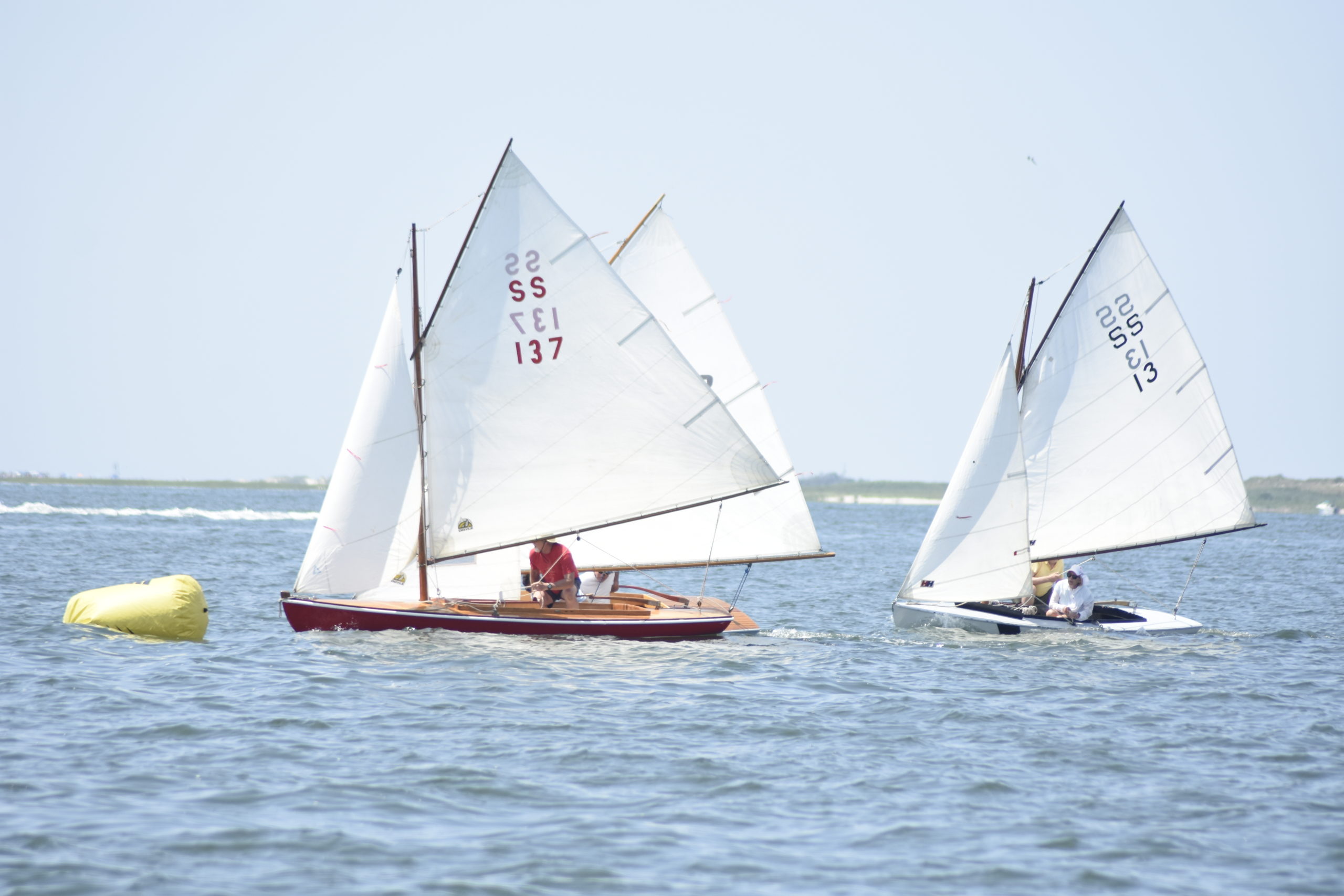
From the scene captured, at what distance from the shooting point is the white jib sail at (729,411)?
24.3 metres

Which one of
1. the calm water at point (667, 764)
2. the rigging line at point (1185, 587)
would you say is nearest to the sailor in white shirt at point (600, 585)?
the calm water at point (667, 764)

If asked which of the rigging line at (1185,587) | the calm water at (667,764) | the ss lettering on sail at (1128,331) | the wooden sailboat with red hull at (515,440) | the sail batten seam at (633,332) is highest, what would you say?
the ss lettering on sail at (1128,331)

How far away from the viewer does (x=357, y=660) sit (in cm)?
1917

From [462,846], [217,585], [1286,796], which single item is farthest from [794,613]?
[462,846]

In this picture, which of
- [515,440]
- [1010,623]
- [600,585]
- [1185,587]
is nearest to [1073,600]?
[1010,623]

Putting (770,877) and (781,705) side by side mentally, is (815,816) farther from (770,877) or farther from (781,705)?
(781,705)

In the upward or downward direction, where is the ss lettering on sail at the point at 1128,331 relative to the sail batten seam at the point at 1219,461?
upward

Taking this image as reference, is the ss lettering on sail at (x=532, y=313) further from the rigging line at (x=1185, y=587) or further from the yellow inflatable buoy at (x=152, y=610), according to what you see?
the rigging line at (x=1185, y=587)

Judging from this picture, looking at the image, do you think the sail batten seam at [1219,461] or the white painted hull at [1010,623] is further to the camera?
the sail batten seam at [1219,461]

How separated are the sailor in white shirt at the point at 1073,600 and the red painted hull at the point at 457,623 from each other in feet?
23.5

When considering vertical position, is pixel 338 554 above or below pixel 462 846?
above

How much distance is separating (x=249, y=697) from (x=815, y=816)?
838 cm

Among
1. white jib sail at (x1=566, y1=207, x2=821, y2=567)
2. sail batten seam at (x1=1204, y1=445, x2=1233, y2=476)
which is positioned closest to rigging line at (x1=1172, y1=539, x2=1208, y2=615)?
sail batten seam at (x1=1204, y1=445, x2=1233, y2=476)

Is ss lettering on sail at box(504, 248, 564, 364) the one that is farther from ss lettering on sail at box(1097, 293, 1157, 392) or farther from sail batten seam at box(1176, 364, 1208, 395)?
Result: sail batten seam at box(1176, 364, 1208, 395)
